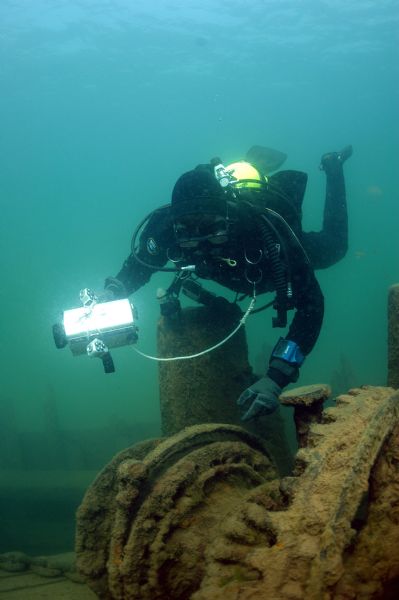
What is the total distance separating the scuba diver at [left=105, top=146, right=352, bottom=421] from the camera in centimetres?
355

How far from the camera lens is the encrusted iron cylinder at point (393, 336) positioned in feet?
11.6

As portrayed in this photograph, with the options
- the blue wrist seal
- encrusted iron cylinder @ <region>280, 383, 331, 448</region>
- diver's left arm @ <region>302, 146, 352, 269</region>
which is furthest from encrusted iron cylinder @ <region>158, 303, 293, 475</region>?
diver's left arm @ <region>302, 146, 352, 269</region>

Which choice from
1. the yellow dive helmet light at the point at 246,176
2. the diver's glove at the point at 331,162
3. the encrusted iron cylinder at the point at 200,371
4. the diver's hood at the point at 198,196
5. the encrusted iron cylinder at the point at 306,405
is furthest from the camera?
the diver's glove at the point at 331,162

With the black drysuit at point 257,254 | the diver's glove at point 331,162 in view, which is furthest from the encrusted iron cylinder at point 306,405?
the diver's glove at point 331,162

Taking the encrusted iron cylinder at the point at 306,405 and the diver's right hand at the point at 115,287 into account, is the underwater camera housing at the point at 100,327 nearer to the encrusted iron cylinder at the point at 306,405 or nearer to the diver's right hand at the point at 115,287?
the diver's right hand at the point at 115,287

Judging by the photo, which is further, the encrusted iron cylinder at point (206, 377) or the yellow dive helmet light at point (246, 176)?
the yellow dive helmet light at point (246, 176)

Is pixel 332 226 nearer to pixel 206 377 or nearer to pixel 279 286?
pixel 279 286

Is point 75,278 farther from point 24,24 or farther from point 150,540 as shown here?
point 150,540

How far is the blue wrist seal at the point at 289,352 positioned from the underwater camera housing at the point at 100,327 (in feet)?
3.82

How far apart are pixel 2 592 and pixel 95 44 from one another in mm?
34614

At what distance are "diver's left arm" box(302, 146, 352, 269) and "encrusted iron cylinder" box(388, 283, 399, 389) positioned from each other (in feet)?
6.32

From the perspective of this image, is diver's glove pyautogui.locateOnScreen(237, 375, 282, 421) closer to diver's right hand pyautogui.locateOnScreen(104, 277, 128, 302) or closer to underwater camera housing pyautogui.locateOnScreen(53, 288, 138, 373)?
underwater camera housing pyautogui.locateOnScreen(53, 288, 138, 373)

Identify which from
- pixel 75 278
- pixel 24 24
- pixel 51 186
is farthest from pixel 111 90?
pixel 75 278

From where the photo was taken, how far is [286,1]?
84.2 feet
